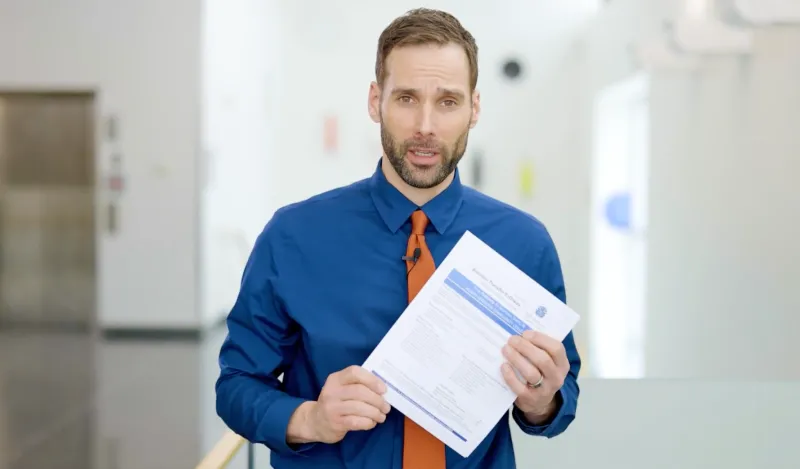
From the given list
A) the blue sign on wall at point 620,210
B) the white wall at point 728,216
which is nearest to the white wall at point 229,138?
the white wall at point 728,216

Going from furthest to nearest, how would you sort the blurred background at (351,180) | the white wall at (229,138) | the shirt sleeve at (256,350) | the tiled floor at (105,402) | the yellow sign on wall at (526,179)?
the white wall at (229,138)
the yellow sign on wall at (526,179)
the tiled floor at (105,402)
the blurred background at (351,180)
the shirt sleeve at (256,350)

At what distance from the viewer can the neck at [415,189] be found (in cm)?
150

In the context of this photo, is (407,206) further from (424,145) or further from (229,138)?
(229,138)

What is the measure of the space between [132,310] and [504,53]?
5.14 m

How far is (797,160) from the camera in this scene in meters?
3.32

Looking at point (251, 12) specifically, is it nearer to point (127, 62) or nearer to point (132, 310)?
point (127, 62)

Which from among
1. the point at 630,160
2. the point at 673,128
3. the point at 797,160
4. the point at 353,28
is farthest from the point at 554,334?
the point at 630,160

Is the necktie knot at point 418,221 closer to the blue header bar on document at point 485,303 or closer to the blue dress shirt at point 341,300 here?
the blue dress shirt at point 341,300

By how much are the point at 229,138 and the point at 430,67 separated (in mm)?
6535

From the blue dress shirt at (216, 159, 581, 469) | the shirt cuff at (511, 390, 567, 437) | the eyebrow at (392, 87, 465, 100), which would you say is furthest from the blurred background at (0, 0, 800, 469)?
the eyebrow at (392, 87, 465, 100)

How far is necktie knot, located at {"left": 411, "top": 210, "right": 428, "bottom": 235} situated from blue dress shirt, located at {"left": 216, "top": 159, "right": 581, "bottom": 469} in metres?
0.01

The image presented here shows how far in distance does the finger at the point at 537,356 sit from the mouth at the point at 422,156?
34cm

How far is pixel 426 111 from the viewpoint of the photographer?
1.39 meters

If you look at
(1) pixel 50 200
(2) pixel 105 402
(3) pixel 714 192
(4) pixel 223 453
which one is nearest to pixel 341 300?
(4) pixel 223 453
